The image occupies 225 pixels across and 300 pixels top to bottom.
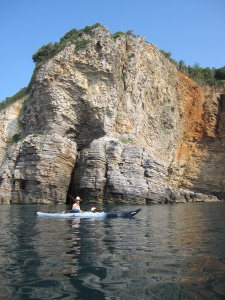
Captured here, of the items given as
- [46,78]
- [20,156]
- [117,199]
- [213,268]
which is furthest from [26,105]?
[213,268]

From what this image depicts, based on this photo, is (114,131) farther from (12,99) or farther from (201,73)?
(201,73)

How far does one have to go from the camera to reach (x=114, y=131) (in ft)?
126

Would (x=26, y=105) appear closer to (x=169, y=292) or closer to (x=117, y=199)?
(x=117, y=199)

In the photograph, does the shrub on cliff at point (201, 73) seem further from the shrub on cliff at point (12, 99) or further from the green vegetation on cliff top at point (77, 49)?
the shrub on cliff at point (12, 99)

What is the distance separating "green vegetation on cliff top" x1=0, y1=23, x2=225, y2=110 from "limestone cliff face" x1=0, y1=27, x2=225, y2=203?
1119 millimetres

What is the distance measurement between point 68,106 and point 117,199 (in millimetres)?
13003

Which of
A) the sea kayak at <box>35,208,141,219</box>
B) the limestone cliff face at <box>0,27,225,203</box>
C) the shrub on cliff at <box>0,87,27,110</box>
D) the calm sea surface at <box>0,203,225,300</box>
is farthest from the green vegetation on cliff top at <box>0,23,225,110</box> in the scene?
the calm sea surface at <box>0,203,225,300</box>

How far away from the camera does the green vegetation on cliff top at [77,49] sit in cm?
4034

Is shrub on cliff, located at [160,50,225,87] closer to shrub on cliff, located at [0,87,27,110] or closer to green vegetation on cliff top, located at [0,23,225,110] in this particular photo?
green vegetation on cliff top, located at [0,23,225,110]

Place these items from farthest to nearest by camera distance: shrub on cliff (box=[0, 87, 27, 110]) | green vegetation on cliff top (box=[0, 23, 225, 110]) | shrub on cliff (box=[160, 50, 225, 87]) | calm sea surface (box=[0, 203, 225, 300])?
shrub on cliff (box=[160, 50, 225, 87])
shrub on cliff (box=[0, 87, 27, 110])
green vegetation on cliff top (box=[0, 23, 225, 110])
calm sea surface (box=[0, 203, 225, 300])

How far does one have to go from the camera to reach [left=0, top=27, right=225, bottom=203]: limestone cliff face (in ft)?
105

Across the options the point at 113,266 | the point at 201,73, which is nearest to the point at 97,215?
the point at 113,266

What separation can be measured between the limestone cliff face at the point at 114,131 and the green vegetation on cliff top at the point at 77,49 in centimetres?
112

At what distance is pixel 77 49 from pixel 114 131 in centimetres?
1053
